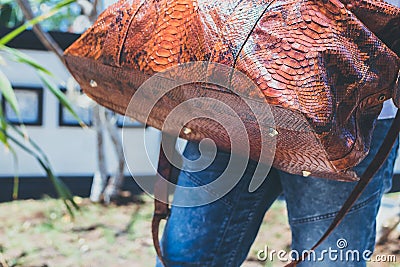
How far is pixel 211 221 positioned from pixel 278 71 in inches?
20.8

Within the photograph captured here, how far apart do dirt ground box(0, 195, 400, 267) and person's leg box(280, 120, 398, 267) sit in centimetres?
207

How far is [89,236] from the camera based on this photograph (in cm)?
392

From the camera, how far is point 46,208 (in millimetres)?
4824

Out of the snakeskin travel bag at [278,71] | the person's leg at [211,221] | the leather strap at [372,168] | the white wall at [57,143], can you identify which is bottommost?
the white wall at [57,143]

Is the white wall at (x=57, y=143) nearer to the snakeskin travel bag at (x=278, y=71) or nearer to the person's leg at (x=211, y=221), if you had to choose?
the person's leg at (x=211, y=221)

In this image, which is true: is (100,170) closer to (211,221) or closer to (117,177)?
(117,177)

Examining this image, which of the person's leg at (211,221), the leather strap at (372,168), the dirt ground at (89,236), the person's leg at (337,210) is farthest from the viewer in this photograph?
the dirt ground at (89,236)

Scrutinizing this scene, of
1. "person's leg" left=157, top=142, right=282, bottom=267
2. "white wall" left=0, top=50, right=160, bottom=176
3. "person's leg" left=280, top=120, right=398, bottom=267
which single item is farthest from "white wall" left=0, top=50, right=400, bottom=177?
"person's leg" left=280, top=120, right=398, bottom=267

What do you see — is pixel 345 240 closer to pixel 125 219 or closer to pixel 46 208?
pixel 125 219

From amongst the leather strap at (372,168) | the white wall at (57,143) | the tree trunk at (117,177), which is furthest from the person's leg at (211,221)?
the white wall at (57,143)

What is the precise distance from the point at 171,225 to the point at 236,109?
503 millimetres

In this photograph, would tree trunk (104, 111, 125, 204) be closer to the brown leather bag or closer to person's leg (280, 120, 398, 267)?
person's leg (280, 120, 398, 267)

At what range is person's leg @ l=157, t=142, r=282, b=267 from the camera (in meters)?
1.19

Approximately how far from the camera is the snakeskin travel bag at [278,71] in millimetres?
744
